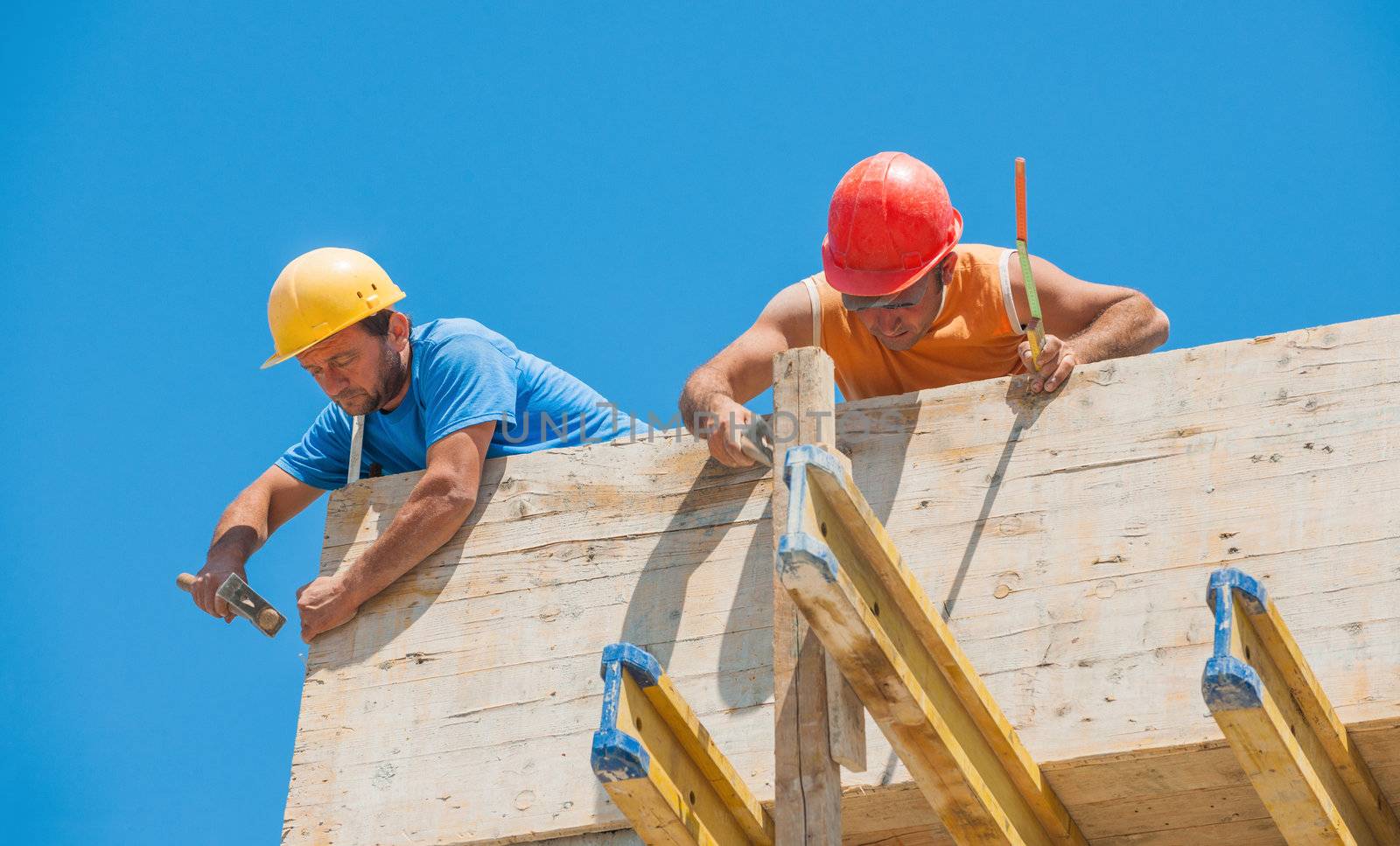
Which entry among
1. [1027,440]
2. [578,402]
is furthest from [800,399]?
[578,402]

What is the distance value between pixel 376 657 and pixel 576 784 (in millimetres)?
933

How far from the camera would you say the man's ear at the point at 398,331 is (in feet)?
21.9

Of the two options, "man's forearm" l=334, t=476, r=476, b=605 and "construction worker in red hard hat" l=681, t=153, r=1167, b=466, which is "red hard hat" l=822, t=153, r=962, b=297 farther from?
"man's forearm" l=334, t=476, r=476, b=605

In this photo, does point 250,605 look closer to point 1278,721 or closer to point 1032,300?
point 1032,300

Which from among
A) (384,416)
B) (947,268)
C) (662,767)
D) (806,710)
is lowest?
(662,767)

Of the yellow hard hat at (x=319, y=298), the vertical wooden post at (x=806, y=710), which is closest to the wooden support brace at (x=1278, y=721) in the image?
the vertical wooden post at (x=806, y=710)

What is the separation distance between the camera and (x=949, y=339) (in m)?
6.02

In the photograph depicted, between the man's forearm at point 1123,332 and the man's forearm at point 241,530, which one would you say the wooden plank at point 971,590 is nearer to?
the man's forearm at point 1123,332

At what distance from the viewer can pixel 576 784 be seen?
546 centimetres

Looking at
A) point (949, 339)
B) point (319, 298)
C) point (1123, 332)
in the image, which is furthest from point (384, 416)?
point (1123, 332)

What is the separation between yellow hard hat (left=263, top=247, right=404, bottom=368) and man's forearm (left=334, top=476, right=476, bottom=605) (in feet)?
3.33

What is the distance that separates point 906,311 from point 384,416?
2045 mm

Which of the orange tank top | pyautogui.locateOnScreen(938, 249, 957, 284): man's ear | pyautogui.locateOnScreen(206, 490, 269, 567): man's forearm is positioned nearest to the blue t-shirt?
pyautogui.locateOnScreen(206, 490, 269, 567): man's forearm

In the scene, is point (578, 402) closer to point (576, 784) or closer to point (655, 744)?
point (576, 784)
